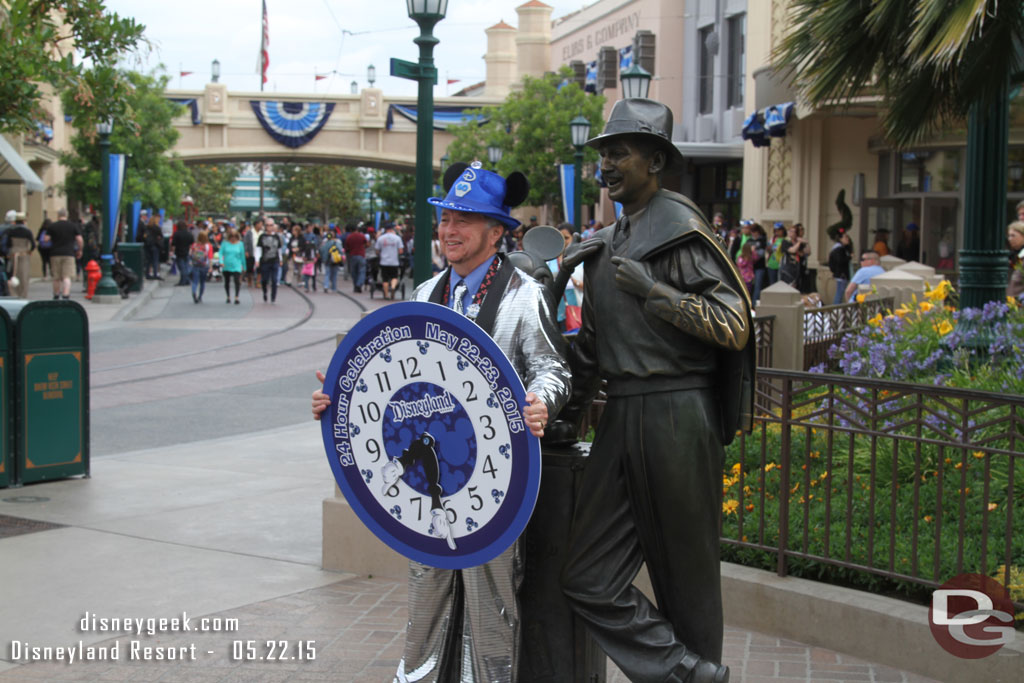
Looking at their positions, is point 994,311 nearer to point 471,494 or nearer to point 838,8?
point 838,8

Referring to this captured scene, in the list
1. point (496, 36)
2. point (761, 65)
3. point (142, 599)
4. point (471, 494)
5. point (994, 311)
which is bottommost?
point (142, 599)

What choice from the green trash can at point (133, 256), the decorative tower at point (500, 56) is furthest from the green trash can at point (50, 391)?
the decorative tower at point (500, 56)

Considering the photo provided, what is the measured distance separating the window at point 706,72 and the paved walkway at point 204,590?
25.6 m

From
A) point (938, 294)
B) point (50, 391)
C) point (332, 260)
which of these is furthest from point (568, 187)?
point (50, 391)

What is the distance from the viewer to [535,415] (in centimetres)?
331

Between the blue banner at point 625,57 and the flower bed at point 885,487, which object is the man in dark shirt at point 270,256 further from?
the flower bed at point 885,487

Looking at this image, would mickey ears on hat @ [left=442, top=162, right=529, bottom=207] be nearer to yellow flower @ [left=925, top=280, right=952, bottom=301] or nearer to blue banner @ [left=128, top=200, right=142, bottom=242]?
yellow flower @ [left=925, top=280, right=952, bottom=301]

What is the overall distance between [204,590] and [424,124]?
362 centimetres

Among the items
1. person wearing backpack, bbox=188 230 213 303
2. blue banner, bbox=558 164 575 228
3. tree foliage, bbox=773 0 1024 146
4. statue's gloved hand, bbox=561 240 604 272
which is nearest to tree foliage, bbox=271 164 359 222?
person wearing backpack, bbox=188 230 213 303

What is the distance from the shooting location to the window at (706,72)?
1246 inches

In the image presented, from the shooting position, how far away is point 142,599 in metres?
5.54

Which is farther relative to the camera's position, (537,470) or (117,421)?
(117,421)

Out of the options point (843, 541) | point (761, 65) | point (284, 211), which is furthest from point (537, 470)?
point (284, 211)

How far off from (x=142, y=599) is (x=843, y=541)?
338cm
